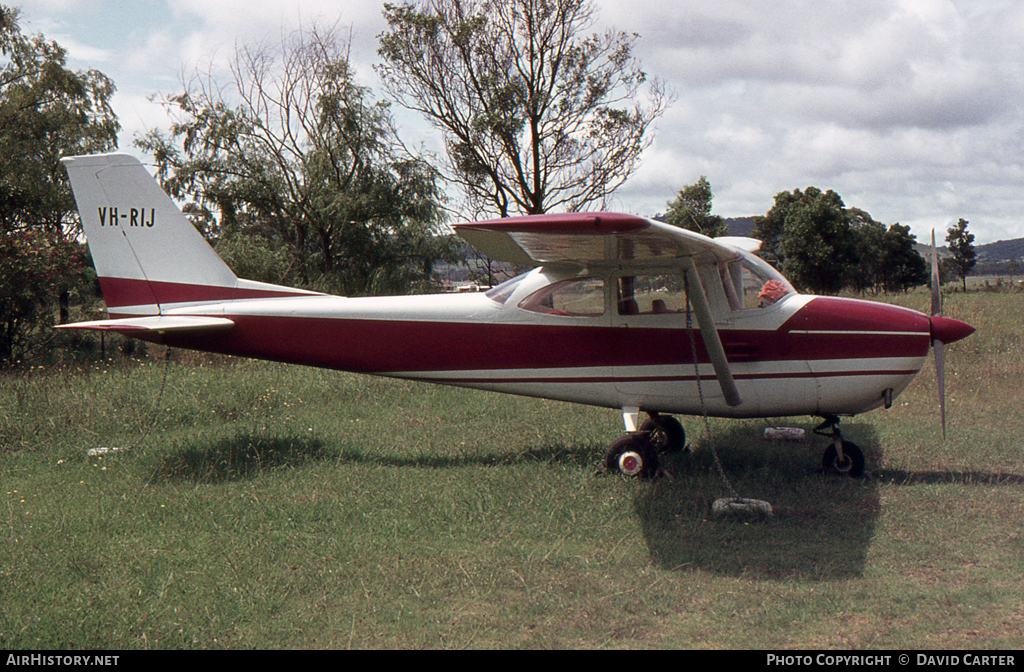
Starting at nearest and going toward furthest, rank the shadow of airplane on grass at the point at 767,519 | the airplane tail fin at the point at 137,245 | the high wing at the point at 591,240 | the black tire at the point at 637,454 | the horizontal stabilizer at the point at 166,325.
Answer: the high wing at the point at 591,240
the shadow of airplane on grass at the point at 767,519
the black tire at the point at 637,454
the horizontal stabilizer at the point at 166,325
the airplane tail fin at the point at 137,245

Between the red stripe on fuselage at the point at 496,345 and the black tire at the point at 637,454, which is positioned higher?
the red stripe on fuselage at the point at 496,345

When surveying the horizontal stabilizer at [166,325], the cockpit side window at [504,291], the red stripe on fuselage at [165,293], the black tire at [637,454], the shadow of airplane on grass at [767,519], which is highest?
the red stripe on fuselage at [165,293]

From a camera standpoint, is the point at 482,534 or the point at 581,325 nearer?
the point at 482,534

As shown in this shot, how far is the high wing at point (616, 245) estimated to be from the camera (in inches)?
162

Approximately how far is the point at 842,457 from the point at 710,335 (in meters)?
1.83

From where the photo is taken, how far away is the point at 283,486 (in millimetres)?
5902

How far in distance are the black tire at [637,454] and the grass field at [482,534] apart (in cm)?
15

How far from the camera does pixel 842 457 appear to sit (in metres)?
6.08

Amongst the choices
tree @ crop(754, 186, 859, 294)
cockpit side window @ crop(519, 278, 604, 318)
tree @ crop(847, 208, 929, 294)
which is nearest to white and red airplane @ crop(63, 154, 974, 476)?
cockpit side window @ crop(519, 278, 604, 318)

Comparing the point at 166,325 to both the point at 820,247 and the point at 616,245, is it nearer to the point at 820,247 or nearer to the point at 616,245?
the point at 616,245

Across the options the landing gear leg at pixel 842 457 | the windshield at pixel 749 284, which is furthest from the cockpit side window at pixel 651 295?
the landing gear leg at pixel 842 457

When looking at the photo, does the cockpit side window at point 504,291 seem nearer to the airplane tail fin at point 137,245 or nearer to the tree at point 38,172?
the airplane tail fin at point 137,245

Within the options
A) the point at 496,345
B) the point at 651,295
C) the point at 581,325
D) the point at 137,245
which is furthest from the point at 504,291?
the point at 137,245

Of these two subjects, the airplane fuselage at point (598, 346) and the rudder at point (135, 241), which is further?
the rudder at point (135, 241)
